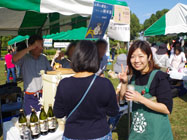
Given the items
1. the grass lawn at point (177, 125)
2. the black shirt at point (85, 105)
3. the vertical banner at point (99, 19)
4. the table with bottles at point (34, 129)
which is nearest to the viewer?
the black shirt at point (85, 105)

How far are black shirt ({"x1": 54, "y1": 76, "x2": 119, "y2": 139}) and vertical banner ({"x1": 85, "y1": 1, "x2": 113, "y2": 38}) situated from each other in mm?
1147

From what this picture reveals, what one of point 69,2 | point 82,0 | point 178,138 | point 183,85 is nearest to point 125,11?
point 82,0

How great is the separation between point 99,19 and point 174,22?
11.7 feet

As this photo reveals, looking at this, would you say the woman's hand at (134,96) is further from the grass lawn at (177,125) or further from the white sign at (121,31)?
the grass lawn at (177,125)

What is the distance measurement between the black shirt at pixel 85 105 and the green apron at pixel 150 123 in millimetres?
333

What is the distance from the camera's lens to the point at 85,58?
119 centimetres

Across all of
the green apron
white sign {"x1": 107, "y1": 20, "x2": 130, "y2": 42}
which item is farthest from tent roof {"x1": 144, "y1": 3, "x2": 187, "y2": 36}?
the green apron

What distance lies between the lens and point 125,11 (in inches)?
97.3

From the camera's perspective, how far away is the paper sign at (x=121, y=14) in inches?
93.5

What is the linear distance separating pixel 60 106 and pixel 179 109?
4.26 metres

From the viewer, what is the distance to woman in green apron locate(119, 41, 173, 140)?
1.33 metres

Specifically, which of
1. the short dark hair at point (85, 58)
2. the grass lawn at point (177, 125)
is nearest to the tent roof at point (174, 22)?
the grass lawn at point (177, 125)

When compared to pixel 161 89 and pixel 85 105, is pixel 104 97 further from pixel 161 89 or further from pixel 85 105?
pixel 161 89

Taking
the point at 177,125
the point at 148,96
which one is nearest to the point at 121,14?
the point at 148,96
